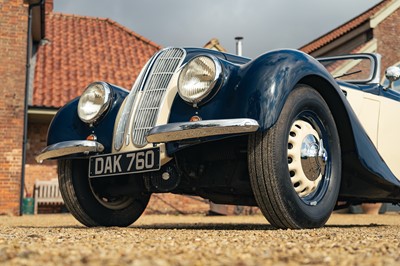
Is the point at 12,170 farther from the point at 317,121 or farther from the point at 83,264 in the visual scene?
the point at 83,264

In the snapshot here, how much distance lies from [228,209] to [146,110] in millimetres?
7781

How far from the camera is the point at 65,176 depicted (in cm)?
457

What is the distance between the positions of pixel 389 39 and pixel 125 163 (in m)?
16.9

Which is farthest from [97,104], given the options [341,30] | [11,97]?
[341,30]

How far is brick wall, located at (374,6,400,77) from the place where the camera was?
18.9m

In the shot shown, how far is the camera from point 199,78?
374cm

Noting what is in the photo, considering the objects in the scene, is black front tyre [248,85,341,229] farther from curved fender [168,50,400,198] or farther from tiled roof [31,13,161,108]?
tiled roof [31,13,161,108]

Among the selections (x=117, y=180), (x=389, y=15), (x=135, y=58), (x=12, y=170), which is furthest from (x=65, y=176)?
(x=389, y=15)

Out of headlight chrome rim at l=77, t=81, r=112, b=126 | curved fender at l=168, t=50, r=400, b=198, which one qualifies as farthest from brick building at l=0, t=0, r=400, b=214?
curved fender at l=168, t=50, r=400, b=198

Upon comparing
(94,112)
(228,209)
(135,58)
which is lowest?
(228,209)

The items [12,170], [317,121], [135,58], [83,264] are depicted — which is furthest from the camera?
[135,58]

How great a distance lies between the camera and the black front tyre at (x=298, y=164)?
3.47 meters

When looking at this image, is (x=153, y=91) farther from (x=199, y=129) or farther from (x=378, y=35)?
(x=378, y=35)

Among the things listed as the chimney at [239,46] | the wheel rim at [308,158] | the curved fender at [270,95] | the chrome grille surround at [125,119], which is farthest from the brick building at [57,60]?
the wheel rim at [308,158]
